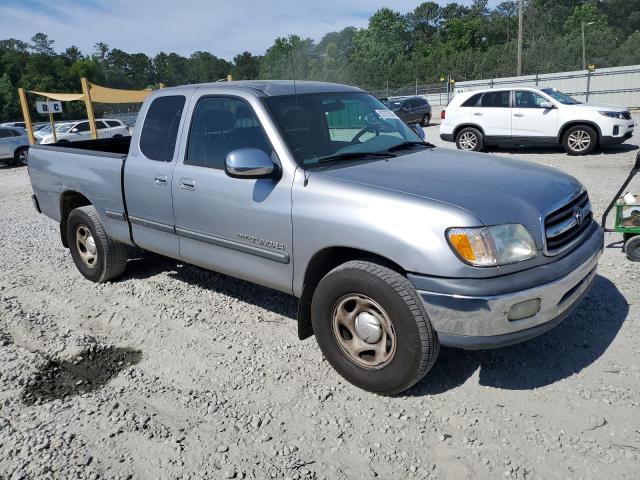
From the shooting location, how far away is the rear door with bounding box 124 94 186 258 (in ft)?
14.0

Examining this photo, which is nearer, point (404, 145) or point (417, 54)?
point (404, 145)

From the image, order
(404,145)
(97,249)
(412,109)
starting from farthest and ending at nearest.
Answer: (412,109), (97,249), (404,145)

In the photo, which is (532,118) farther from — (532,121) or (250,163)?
(250,163)

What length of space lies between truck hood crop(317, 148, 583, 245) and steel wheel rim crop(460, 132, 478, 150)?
10405 mm

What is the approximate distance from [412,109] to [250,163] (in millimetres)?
22482

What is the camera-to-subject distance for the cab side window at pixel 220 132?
12.3 feet

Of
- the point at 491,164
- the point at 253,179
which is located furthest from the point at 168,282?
the point at 491,164

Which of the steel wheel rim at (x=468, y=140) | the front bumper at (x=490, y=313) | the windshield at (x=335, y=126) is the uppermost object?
the windshield at (x=335, y=126)

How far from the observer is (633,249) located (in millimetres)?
5215

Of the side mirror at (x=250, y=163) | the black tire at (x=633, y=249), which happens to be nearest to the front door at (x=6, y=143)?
the side mirror at (x=250, y=163)

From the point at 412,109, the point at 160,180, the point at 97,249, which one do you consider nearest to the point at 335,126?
the point at 160,180

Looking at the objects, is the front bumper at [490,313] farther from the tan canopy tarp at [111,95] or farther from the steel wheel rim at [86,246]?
the tan canopy tarp at [111,95]

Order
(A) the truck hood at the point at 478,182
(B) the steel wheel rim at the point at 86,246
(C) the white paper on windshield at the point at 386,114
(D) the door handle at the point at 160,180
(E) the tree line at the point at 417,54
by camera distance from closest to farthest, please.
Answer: (A) the truck hood at the point at 478,182 → (D) the door handle at the point at 160,180 → (C) the white paper on windshield at the point at 386,114 → (B) the steel wheel rim at the point at 86,246 → (E) the tree line at the point at 417,54

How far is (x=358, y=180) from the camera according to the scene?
322cm
